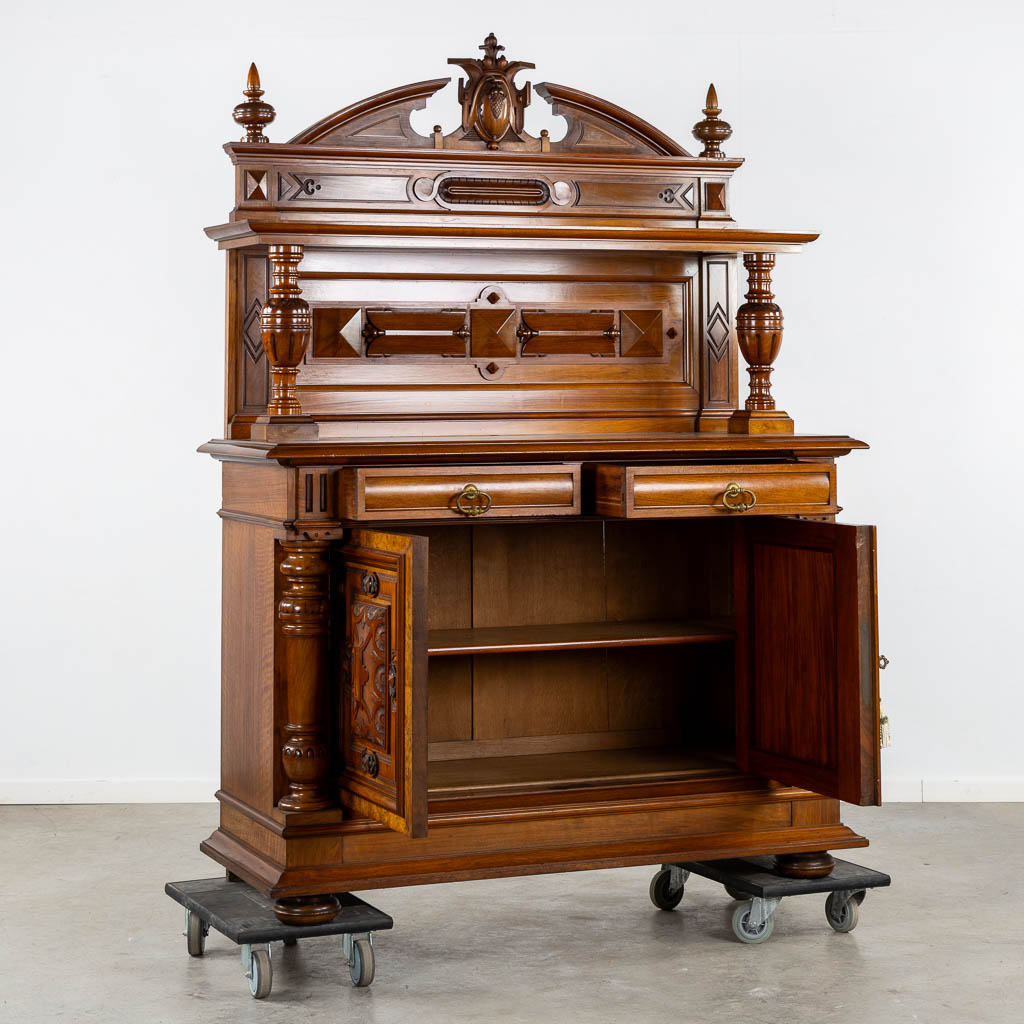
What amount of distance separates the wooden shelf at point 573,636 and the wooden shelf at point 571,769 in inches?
13.3

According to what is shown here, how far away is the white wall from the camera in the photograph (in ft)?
19.4

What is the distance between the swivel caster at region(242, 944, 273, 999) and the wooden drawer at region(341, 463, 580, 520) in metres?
1.02

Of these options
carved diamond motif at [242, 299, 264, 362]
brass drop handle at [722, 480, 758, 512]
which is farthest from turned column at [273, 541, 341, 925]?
brass drop handle at [722, 480, 758, 512]

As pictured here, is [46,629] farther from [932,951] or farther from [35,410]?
[932,951]

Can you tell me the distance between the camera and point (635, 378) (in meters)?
4.69

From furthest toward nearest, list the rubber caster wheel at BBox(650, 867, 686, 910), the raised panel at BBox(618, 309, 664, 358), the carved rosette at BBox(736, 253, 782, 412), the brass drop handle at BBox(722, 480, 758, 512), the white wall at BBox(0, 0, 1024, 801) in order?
the white wall at BBox(0, 0, 1024, 801), the raised panel at BBox(618, 309, 664, 358), the rubber caster wheel at BBox(650, 867, 686, 910), the carved rosette at BBox(736, 253, 782, 412), the brass drop handle at BBox(722, 480, 758, 512)

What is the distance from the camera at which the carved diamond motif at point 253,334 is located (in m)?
4.36

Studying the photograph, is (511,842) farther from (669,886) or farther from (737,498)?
(737,498)

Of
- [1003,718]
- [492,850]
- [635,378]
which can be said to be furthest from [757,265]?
[1003,718]

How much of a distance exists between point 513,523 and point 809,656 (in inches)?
32.9

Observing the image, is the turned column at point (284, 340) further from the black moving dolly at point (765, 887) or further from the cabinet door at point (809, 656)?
the black moving dolly at point (765, 887)

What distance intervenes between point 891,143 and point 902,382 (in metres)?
0.88

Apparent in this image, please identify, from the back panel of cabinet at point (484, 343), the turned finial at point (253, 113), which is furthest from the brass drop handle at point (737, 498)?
the turned finial at point (253, 113)

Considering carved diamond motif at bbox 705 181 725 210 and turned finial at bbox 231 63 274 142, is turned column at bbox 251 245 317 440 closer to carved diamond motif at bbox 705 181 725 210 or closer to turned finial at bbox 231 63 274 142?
turned finial at bbox 231 63 274 142
